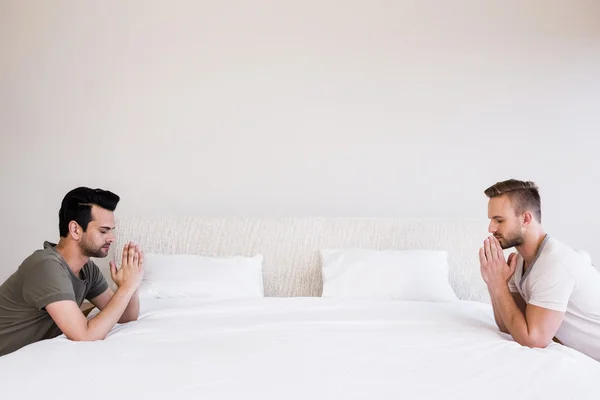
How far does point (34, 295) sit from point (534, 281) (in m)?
1.81

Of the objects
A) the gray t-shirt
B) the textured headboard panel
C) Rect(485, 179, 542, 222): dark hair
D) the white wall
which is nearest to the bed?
the textured headboard panel

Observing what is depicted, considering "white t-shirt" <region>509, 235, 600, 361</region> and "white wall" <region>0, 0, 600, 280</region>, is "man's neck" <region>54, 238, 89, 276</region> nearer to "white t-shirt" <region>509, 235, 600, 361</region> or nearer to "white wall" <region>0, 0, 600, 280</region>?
"white wall" <region>0, 0, 600, 280</region>

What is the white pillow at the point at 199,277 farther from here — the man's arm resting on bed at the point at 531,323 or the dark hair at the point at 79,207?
the man's arm resting on bed at the point at 531,323

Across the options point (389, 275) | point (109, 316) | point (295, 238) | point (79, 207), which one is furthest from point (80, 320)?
point (389, 275)

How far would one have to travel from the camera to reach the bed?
1578 millimetres

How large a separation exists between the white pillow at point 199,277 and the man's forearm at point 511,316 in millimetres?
1239

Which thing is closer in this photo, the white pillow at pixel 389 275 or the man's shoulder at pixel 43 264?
the man's shoulder at pixel 43 264

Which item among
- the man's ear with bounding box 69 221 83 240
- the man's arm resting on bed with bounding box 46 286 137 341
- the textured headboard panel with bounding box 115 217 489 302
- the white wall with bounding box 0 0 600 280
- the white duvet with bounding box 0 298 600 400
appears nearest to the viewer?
the white duvet with bounding box 0 298 600 400

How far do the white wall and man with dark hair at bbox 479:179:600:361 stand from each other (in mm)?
1135

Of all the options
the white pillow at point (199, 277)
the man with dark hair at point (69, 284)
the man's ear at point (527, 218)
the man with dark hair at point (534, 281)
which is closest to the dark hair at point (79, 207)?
the man with dark hair at point (69, 284)

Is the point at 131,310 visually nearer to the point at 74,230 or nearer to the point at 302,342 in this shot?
the point at 74,230

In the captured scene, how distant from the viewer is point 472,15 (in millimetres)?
3416

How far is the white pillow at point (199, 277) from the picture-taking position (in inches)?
111

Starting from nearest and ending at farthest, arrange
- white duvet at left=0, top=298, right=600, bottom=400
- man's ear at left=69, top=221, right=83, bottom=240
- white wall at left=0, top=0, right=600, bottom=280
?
white duvet at left=0, top=298, right=600, bottom=400 → man's ear at left=69, top=221, right=83, bottom=240 → white wall at left=0, top=0, right=600, bottom=280
